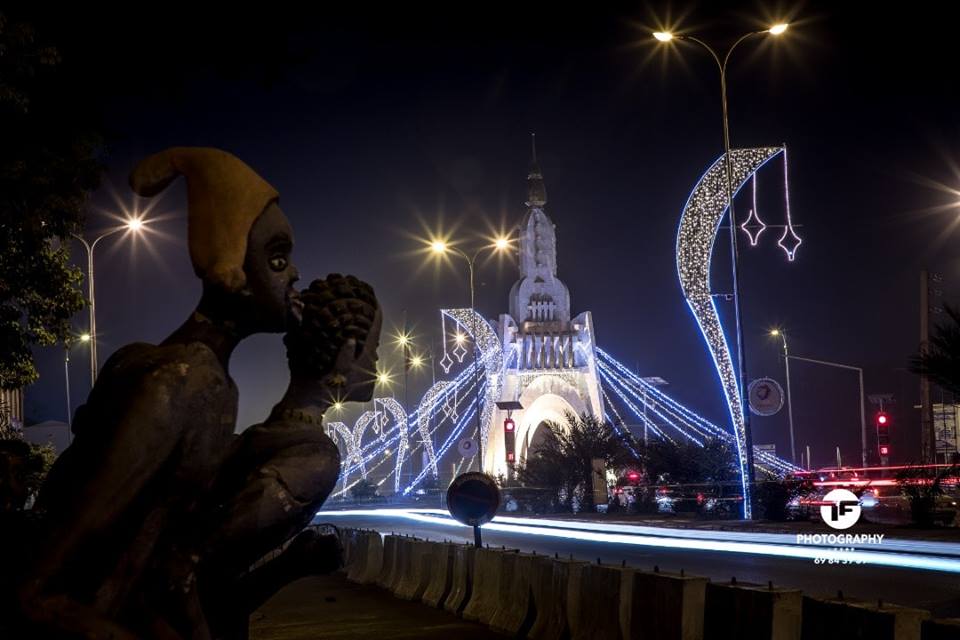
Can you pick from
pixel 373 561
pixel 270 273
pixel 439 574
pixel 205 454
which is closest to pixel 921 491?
pixel 373 561

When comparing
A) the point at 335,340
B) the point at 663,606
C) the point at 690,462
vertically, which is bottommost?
the point at 663,606

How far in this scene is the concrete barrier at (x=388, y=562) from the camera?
20.4 metres

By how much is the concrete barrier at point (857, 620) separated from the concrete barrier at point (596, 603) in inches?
126

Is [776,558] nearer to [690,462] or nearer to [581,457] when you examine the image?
[690,462]

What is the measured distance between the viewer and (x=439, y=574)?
57.0 feet

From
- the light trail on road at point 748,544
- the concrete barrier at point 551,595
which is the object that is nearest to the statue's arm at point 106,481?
the concrete barrier at point 551,595

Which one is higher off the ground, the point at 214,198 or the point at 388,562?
the point at 214,198

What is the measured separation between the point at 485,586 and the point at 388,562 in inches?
234

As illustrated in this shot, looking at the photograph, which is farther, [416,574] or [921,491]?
[921,491]

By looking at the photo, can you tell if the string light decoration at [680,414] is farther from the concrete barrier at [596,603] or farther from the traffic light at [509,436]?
the concrete barrier at [596,603]

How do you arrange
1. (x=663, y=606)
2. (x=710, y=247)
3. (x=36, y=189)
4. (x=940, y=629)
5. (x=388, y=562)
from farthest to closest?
1. (x=710, y=247)
2. (x=388, y=562)
3. (x=36, y=189)
4. (x=663, y=606)
5. (x=940, y=629)

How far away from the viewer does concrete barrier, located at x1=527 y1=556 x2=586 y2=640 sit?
39.3 feet

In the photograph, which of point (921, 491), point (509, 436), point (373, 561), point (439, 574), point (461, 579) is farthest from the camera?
point (509, 436)

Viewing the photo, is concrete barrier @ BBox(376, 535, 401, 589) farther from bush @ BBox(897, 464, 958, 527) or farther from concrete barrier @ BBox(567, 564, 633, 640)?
bush @ BBox(897, 464, 958, 527)
